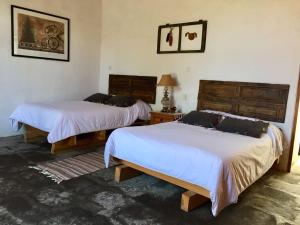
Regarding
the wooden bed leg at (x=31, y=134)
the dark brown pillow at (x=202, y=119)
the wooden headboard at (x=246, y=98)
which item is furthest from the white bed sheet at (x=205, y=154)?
the wooden bed leg at (x=31, y=134)

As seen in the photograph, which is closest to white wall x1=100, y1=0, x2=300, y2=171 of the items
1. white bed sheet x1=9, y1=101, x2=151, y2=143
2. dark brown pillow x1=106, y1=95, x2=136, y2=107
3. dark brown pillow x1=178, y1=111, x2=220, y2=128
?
dark brown pillow x1=106, y1=95, x2=136, y2=107

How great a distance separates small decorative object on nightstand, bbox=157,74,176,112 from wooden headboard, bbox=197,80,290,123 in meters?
0.50

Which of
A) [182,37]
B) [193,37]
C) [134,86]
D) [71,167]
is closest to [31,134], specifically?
[71,167]

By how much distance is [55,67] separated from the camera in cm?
500

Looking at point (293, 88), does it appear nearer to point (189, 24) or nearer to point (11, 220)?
point (189, 24)

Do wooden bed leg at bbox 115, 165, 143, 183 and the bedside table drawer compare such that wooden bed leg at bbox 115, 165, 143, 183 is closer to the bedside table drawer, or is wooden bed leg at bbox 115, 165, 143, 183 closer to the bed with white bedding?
the bed with white bedding

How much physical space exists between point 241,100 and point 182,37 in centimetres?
149

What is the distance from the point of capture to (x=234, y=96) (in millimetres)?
3898

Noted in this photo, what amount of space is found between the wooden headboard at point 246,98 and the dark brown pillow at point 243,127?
1.50ft

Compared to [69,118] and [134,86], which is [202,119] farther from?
[134,86]

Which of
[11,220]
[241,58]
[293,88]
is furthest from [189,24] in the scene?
[11,220]

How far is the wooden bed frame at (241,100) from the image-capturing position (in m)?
3.07

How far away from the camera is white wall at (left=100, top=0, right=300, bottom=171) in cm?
345

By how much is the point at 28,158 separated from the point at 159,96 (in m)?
2.47
